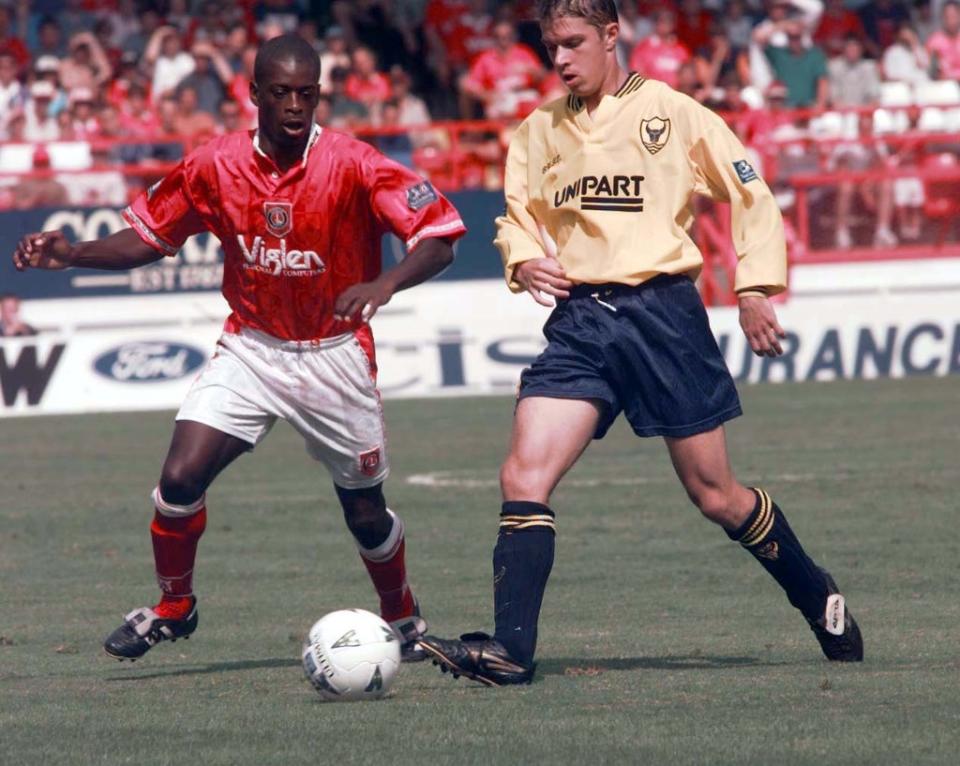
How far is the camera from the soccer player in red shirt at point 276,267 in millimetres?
6637

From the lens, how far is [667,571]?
9.06m

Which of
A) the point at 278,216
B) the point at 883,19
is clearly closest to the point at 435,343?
the point at 883,19

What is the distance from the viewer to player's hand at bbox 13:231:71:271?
6762 millimetres

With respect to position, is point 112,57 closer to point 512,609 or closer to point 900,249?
point 900,249

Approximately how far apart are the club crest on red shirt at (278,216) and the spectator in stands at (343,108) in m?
13.7

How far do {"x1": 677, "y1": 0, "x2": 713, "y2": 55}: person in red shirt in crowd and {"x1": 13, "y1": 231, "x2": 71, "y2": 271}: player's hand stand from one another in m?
16.7

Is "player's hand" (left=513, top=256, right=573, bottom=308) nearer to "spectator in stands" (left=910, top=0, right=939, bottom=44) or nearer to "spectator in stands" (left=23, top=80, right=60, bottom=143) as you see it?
"spectator in stands" (left=23, top=80, right=60, bottom=143)

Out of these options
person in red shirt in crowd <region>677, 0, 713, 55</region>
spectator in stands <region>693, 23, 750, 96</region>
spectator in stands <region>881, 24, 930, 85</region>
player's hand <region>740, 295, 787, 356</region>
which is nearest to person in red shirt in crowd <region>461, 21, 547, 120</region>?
spectator in stands <region>693, 23, 750, 96</region>

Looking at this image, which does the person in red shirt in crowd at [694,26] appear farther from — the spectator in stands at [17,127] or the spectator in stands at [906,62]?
the spectator in stands at [17,127]

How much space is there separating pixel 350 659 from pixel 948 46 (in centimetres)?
1819

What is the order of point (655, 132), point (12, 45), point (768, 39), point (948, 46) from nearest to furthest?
point (655, 132) → point (12, 45) → point (768, 39) → point (948, 46)

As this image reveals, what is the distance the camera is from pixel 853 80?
22.1 m

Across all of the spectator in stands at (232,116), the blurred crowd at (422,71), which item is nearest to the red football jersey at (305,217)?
the blurred crowd at (422,71)

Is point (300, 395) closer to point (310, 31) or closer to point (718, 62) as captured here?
point (310, 31)
